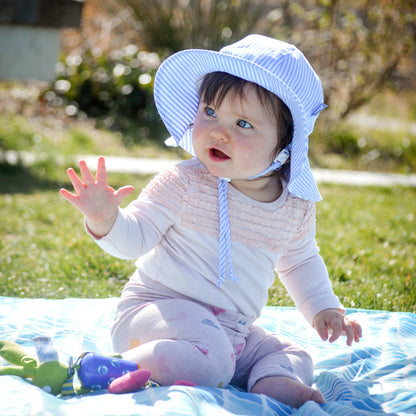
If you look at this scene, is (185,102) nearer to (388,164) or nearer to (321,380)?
(321,380)

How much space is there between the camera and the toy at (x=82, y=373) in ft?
5.82

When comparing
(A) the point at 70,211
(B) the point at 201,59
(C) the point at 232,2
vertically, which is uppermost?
(C) the point at 232,2

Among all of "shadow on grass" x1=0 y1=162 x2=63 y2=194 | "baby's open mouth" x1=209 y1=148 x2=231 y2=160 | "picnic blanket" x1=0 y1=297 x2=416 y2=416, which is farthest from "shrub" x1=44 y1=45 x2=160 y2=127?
"baby's open mouth" x1=209 y1=148 x2=231 y2=160

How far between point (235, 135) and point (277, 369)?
0.75m

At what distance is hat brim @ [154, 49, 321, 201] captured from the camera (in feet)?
6.84

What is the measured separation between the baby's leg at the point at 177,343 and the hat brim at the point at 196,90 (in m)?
0.58

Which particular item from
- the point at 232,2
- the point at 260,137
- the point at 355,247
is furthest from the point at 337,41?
the point at 260,137

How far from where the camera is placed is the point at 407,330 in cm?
261

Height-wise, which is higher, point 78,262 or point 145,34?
point 145,34

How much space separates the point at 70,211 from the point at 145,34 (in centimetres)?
466

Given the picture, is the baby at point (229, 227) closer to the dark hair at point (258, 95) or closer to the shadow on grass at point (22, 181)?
the dark hair at point (258, 95)

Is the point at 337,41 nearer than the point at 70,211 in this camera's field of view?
No

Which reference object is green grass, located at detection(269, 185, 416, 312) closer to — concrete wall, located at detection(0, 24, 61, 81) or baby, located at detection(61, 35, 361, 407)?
baby, located at detection(61, 35, 361, 407)

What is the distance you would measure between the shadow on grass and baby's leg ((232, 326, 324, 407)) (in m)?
3.03
